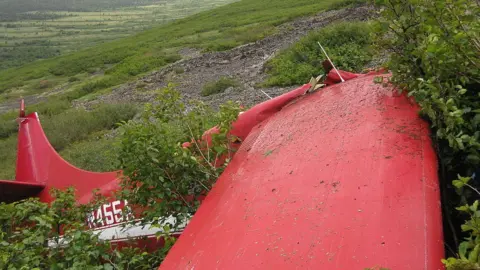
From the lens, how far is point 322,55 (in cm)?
1512

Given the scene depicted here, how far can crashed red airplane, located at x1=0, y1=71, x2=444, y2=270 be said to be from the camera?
5.90 feet

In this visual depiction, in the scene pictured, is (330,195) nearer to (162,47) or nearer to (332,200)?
(332,200)

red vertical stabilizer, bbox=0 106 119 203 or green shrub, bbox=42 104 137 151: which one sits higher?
red vertical stabilizer, bbox=0 106 119 203

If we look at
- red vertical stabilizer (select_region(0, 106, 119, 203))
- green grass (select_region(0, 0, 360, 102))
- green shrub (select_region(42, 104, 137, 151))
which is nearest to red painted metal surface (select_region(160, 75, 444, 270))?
red vertical stabilizer (select_region(0, 106, 119, 203))

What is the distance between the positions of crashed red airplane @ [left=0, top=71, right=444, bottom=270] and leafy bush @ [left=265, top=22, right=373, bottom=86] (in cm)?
1001

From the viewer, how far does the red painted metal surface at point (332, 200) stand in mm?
1791

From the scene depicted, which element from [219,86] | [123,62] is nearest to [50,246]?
[219,86]

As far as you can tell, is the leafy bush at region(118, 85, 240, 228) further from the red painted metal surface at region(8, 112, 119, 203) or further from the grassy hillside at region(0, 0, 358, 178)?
the grassy hillside at region(0, 0, 358, 178)

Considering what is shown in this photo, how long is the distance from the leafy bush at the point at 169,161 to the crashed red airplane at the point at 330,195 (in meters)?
0.38

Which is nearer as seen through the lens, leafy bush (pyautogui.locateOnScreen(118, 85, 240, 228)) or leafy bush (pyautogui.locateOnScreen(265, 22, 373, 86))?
leafy bush (pyautogui.locateOnScreen(118, 85, 240, 228))

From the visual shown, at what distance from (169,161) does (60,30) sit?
389ft

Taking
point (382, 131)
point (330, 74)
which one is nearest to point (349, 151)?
point (382, 131)

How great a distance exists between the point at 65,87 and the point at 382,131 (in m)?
35.8

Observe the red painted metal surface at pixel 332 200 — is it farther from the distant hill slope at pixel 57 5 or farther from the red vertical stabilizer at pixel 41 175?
the distant hill slope at pixel 57 5
